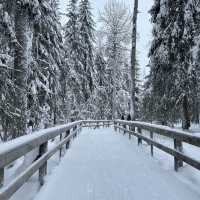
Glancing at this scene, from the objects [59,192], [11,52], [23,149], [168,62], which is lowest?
[59,192]

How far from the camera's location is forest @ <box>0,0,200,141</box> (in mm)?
10477

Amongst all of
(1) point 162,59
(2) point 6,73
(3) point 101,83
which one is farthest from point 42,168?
(3) point 101,83

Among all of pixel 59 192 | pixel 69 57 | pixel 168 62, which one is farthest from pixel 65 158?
pixel 69 57

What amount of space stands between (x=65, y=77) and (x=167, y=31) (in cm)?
1277

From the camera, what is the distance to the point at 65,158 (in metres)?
9.10

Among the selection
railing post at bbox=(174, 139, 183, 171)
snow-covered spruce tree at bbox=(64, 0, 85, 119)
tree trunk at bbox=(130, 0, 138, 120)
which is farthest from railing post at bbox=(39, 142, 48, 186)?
snow-covered spruce tree at bbox=(64, 0, 85, 119)

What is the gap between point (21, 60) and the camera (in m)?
10.9

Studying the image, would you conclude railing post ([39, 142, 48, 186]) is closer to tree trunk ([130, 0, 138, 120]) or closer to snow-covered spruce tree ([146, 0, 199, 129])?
snow-covered spruce tree ([146, 0, 199, 129])

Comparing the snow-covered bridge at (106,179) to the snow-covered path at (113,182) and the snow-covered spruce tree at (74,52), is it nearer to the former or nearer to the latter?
the snow-covered path at (113,182)

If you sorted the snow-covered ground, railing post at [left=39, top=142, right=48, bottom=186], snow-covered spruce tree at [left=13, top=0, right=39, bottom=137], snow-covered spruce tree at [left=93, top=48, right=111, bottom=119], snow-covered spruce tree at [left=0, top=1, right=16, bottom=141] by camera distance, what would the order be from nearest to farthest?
the snow-covered ground < railing post at [left=39, top=142, right=48, bottom=186] < snow-covered spruce tree at [left=0, top=1, right=16, bottom=141] < snow-covered spruce tree at [left=13, top=0, right=39, bottom=137] < snow-covered spruce tree at [left=93, top=48, right=111, bottom=119]

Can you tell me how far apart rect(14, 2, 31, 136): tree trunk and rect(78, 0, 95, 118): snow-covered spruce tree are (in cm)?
2327

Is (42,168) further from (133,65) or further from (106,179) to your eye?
(133,65)

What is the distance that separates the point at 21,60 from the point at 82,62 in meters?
24.2

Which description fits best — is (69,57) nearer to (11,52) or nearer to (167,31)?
(167,31)
